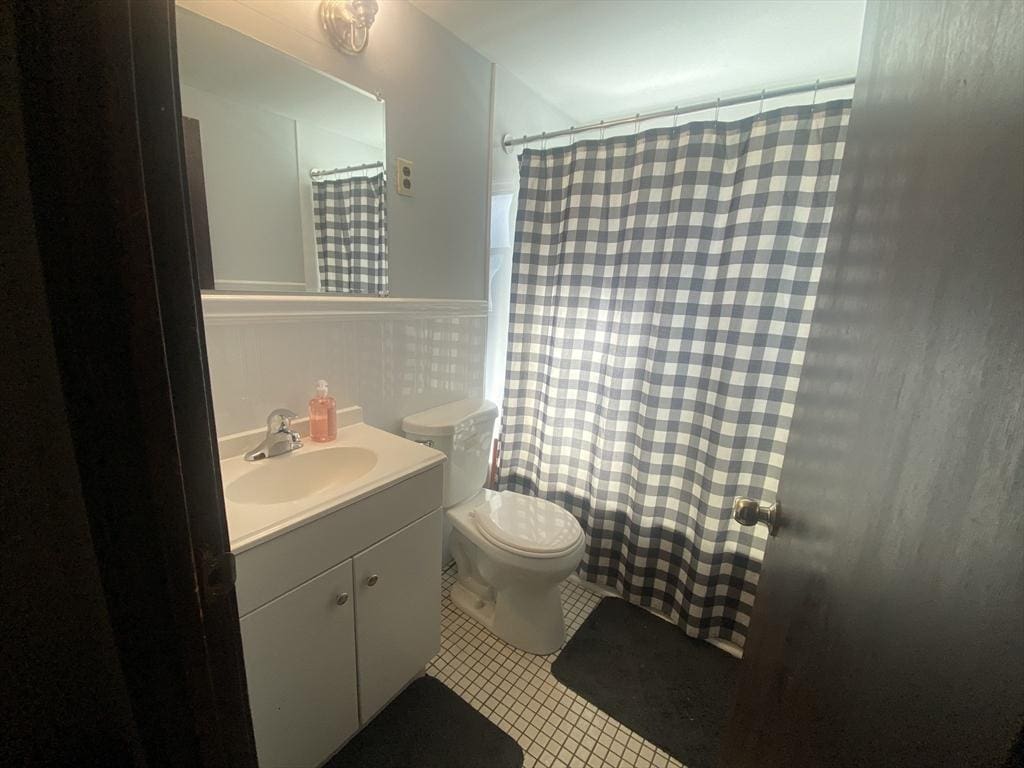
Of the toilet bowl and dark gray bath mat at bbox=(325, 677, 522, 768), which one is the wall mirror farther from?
dark gray bath mat at bbox=(325, 677, 522, 768)

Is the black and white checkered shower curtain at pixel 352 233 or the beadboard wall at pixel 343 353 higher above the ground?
the black and white checkered shower curtain at pixel 352 233

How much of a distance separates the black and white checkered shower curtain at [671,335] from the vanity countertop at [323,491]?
2.65ft

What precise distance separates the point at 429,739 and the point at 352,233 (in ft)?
5.18

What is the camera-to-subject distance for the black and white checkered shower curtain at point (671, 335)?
4.42 feet

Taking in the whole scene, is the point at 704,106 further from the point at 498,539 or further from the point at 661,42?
the point at 498,539

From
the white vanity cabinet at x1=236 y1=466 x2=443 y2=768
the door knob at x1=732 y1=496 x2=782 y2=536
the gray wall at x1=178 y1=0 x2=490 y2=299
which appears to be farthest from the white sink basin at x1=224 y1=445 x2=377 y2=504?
the door knob at x1=732 y1=496 x2=782 y2=536

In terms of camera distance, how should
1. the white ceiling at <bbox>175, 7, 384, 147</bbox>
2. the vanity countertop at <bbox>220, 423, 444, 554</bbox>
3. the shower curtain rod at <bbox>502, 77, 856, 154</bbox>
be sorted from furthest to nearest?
the shower curtain rod at <bbox>502, 77, 856, 154</bbox>, the white ceiling at <bbox>175, 7, 384, 147</bbox>, the vanity countertop at <bbox>220, 423, 444, 554</bbox>

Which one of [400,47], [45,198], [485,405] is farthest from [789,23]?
[45,198]

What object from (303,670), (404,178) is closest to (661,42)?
(404,178)

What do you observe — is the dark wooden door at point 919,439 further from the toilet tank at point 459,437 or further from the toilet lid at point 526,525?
the toilet tank at point 459,437

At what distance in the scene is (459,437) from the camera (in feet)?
5.18

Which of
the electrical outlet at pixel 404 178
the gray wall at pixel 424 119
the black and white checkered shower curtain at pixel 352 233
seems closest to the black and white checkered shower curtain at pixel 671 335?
the gray wall at pixel 424 119

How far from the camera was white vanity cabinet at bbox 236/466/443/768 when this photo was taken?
2.89 ft

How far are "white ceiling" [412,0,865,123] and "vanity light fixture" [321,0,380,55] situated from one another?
0.25m
